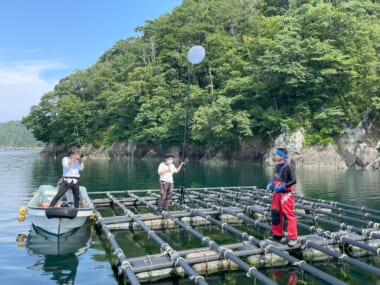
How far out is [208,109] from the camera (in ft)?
159

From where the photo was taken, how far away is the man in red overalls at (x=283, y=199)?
8.12 m

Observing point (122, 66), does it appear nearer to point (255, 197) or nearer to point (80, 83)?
point (80, 83)

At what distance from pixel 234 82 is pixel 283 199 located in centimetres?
4085

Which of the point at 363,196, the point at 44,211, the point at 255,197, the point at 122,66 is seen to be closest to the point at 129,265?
the point at 44,211

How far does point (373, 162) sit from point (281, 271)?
3616 centimetres

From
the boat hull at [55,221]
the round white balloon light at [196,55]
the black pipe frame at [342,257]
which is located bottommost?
the black pipe frame at [342,257]

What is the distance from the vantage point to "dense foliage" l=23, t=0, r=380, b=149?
42375 mm

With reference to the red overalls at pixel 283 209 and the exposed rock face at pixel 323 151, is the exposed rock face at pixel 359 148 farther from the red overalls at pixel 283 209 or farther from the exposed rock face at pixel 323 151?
the red overalls at pixel 283 209

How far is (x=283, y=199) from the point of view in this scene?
821 cm

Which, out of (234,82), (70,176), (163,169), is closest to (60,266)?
(70,176)

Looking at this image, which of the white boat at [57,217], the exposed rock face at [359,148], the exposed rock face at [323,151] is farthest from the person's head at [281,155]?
the exposed rock face at [359,148]

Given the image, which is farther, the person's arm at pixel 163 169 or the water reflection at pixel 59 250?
the person's arm at pixel 163 169

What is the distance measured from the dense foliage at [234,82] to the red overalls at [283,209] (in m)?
35.2

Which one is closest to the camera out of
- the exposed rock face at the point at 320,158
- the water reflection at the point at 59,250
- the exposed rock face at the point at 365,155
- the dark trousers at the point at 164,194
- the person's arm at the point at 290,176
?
the water reflection at the point at 59,250
